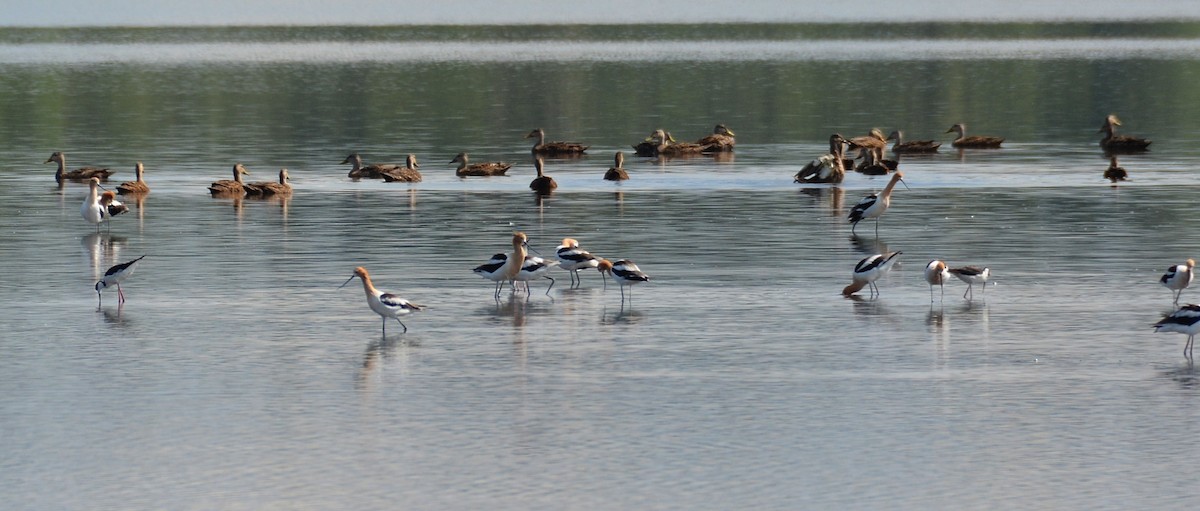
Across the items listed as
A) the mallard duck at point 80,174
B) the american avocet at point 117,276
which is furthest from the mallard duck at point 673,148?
the american avocet at point 117,276

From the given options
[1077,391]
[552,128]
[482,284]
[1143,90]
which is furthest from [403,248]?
[1143,90]

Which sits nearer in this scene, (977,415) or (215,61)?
(977,415)

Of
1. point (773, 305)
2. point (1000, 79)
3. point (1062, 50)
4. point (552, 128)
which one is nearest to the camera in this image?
point (773, 305)

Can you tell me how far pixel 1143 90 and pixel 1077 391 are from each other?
74711 millimetres

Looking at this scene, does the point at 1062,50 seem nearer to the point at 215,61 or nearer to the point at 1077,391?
the point at 215,61

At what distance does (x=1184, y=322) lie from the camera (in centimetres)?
2145

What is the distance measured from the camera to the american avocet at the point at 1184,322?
70.2 feet

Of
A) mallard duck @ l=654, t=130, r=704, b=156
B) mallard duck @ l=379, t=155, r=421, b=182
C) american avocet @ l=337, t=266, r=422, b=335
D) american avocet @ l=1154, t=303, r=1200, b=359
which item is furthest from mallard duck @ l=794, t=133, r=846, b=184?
american avocet @ l=1154, t=303, r=1200, b=359

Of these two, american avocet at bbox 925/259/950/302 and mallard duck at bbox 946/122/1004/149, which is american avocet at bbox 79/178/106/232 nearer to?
american avocet at bbox 925/259/950/302

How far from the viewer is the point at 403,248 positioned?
109 feet

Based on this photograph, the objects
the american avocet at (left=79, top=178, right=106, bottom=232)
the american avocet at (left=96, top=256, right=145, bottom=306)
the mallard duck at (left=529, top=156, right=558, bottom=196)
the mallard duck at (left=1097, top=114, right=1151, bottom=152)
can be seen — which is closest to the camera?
the american avocet at (left=96, top=256, right=145, bottom=306)

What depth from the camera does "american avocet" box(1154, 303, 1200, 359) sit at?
21.4 metres

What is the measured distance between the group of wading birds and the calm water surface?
0.42 m

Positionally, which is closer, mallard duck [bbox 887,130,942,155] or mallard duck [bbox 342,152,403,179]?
mallard duck [bbox 342,152,403,179]
